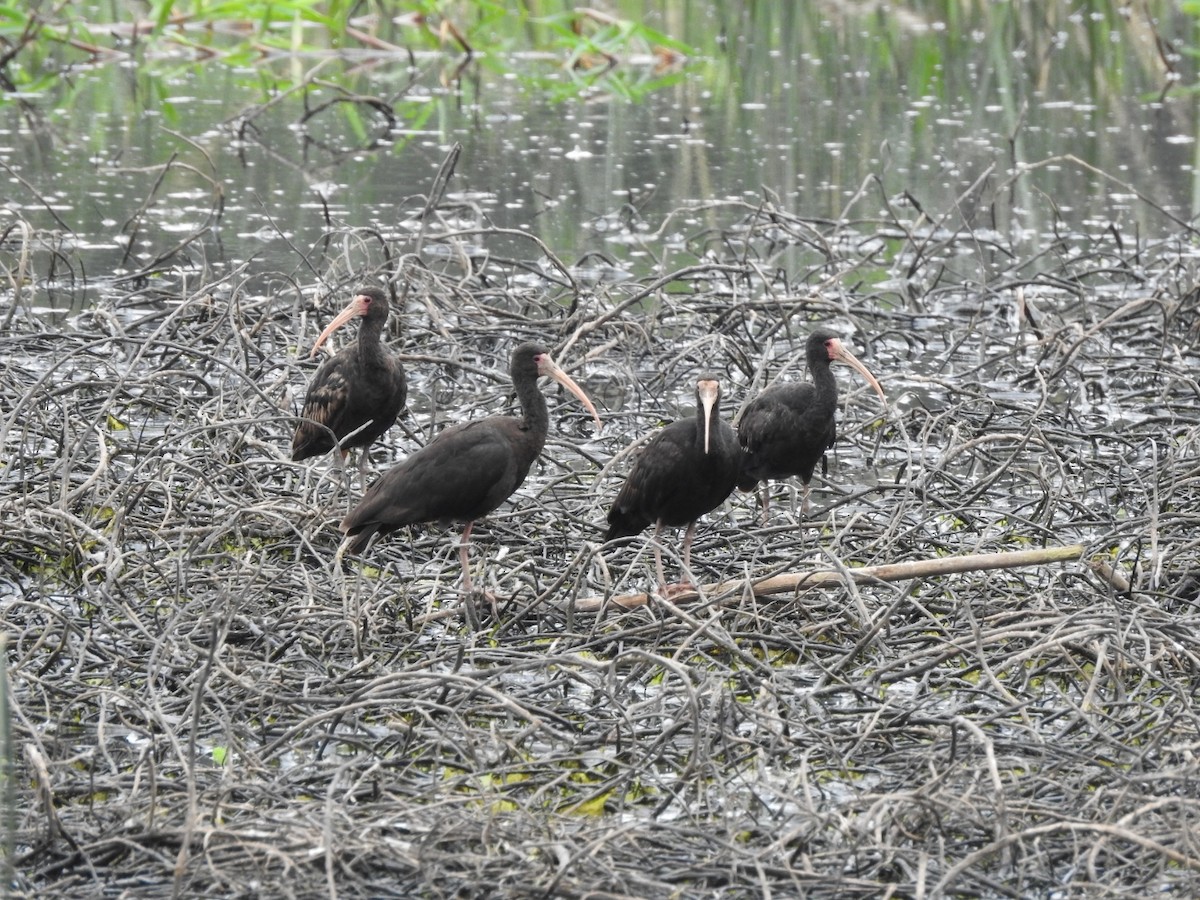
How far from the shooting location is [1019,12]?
26234mm

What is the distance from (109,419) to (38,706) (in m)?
3.01

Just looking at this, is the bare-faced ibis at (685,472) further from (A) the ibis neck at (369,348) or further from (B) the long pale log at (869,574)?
(A) the ibis neck at (369,348)

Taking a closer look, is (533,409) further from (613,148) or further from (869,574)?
(613,148)

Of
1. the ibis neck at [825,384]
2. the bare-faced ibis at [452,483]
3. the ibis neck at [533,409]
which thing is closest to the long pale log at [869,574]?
the bare-faced ibis at [452,483]

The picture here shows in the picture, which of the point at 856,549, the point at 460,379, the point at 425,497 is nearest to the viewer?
the point at 425,497

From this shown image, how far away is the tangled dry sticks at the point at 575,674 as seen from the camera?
4.14 metres

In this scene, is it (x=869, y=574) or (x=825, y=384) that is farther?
(x=825, y=384)

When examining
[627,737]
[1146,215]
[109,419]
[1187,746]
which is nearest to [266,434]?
[109,419]

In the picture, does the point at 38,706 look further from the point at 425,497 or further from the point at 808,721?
the point at 808,721

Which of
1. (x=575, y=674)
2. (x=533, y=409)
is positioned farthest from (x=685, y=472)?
(x=575, y=674)

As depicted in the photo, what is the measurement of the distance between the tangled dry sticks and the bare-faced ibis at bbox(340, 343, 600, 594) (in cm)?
21

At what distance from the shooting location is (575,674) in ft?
16.9

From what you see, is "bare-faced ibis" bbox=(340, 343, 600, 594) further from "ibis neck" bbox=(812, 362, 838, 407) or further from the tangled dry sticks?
"ibis neck" bbox=(812, 362, 838, 407)

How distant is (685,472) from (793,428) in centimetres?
117
